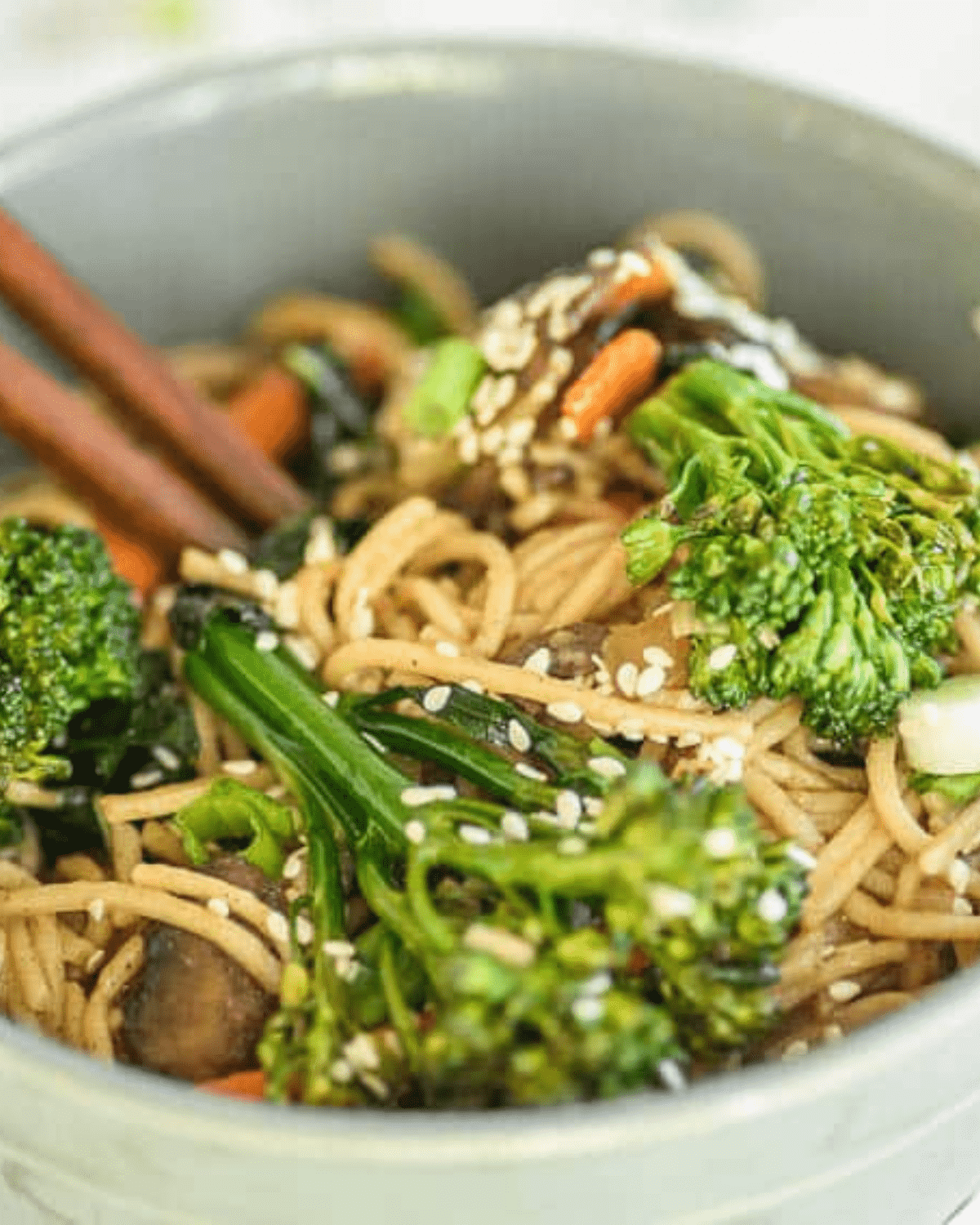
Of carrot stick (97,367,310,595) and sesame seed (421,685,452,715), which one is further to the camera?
carrot stick (97,367,310,595)

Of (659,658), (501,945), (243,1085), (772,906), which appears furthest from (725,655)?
(243,1085)

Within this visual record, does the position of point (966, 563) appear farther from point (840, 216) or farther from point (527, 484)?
point (840, 216)

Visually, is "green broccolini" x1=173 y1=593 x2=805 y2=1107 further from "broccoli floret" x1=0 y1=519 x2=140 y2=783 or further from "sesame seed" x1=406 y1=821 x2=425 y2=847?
"broccoli floret" x1=0 y1=519 x2=140 y2=783

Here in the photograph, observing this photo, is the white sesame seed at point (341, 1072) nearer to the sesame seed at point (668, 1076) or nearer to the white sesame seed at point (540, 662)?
the sesame seed at point (668, 1076)

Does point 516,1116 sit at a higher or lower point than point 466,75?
lower

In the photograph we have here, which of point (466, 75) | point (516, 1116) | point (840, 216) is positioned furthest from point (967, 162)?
point (516, 1116)

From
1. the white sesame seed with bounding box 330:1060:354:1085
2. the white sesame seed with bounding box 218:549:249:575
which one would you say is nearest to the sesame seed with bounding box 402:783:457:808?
the white sesame seed with bounding box 330:1060:354:1085
